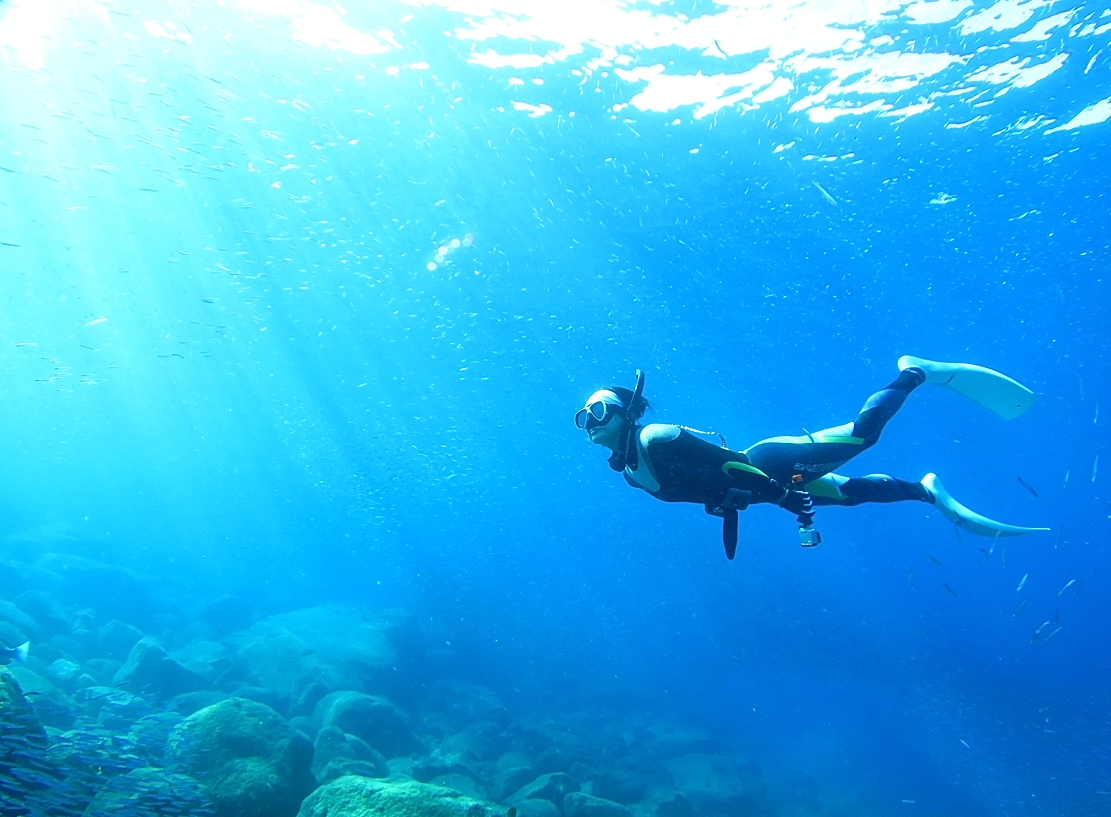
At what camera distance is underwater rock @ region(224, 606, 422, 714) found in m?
16.6

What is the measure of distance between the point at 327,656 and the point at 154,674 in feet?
17.3

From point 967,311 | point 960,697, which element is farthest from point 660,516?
point 967,311

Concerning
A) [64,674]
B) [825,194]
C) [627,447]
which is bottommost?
[627,447]

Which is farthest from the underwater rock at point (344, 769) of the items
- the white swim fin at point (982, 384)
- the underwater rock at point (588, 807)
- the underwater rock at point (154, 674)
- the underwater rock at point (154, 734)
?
the white swim fin at point (982, 384)

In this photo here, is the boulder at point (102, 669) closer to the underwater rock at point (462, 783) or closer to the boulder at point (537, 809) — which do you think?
the underwater rock at point (462, 783)

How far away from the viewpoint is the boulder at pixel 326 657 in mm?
16391

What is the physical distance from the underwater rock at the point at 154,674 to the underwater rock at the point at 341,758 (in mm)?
6689

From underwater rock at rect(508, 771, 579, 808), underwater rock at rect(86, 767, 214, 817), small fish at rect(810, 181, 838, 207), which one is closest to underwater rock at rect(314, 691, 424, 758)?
underwater rock at rect(508, 771, 579, 808)

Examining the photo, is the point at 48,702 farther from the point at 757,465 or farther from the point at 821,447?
the point at 821,447

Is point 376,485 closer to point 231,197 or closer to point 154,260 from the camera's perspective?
point 154,260

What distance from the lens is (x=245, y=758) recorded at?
7.55 meters

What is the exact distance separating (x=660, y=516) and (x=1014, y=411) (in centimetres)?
3185

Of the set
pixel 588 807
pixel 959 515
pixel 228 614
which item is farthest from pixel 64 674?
pixel 959 515

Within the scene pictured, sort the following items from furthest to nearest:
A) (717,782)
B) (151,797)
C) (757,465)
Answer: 1. (717,782)
2. (151,797)
3. (757,465)
